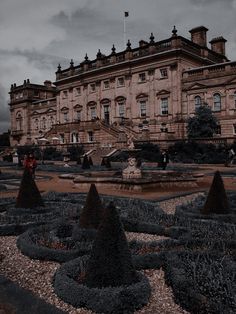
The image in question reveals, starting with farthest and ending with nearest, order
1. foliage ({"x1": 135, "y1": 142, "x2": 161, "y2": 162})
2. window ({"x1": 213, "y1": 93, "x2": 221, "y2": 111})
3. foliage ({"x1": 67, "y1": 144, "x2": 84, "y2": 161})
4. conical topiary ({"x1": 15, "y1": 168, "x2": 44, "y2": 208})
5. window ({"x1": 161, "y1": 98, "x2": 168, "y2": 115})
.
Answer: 1. window ({"x1": 161, "y1": 98, "x2": 168, "y2": 115})
2. foliage ({"x1": 67, "y1": 144, "x2": 84, "y2": 161})
3. window ({"x1": 213, "y1": 93, "x2": 221, "y2": 111})
4. foliage ({"x1": 135, "y1": 142, "x2": 161, "y2": 162})
5. conical topiary ({"x1": 15, "y1": 168, "x2": 44, "y2": 208})

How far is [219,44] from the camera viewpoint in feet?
190

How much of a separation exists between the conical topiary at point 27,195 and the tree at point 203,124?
3268 centimetres

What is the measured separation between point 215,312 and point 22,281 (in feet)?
9.97

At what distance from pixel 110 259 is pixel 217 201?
558 cm

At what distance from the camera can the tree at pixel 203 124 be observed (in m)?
41.2

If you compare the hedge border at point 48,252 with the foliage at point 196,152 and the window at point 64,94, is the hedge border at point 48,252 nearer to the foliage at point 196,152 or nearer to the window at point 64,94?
the foliage at point 196,152

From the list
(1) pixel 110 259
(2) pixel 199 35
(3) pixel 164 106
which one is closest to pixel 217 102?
(3) pixel 164 106

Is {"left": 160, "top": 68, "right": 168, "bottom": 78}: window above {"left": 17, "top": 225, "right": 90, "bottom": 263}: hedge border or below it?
above

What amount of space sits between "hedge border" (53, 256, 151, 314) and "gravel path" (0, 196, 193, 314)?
0.30 feet

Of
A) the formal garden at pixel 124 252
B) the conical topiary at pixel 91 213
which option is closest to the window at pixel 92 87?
the formal garden at pixel 124 252

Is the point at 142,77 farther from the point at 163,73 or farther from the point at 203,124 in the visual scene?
the point at 203,124

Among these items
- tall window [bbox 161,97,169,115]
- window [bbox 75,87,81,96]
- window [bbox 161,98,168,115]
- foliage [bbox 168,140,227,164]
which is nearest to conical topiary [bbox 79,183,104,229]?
foliage [bbox 168,140,227,164]

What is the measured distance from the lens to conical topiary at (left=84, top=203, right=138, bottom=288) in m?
5.11

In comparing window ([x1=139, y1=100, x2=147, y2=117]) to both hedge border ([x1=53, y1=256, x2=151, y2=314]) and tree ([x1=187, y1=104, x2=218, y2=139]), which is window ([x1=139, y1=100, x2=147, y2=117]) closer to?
tree ([x1=187, y1=104, x2=218, y2=139])
